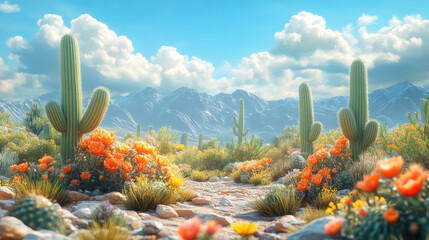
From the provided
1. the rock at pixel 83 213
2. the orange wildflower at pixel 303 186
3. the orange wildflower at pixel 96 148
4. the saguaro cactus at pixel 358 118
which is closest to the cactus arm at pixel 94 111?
the orange wildflower at pixel 96 148

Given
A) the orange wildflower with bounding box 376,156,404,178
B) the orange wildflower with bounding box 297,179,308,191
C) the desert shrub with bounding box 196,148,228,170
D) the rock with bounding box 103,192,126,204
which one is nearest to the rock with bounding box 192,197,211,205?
the rock with bounding box 103,192,126,204

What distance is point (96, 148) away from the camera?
574 centimetres

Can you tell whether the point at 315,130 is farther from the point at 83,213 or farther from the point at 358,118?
the point at 83,213

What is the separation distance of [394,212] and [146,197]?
372 centimetres

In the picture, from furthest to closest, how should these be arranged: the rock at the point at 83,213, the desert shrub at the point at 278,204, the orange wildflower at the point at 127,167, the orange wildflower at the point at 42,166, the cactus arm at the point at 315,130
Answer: the cactus arm at the point at 315,130
the orange wildflower at the point at 42,166
the orange wildflower at the point at 127,167
the desert shrub at the point at 278,204
the rock at the point at 83,213

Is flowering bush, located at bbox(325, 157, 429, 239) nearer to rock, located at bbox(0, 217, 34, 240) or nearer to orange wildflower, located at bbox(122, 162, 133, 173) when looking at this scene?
rock, located at bbox(0, 217, 34, 240)

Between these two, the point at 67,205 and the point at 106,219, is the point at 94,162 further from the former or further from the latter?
the point at 106,219

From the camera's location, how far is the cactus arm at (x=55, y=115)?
21.9 ft

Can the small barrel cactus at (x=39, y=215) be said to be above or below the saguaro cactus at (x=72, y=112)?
below

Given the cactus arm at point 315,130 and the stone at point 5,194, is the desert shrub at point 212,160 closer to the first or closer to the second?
the cactus arm at point 315,130

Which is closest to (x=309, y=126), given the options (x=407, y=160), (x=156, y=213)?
(x=407, y=160)

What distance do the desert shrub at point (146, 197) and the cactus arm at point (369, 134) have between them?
6.39m

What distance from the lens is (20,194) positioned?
15.9ft

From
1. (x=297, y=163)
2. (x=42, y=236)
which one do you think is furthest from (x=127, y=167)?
(x=297, y=163)
